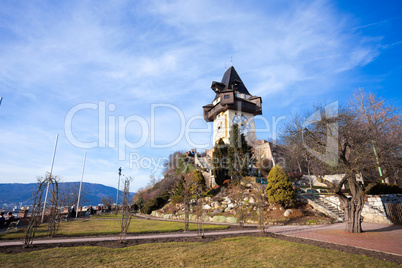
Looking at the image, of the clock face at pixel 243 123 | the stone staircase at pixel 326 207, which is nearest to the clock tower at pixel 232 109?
the clock face at pixel 243 123

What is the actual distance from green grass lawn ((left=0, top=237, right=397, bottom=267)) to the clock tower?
30250 mm

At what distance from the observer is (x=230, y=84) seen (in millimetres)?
42250

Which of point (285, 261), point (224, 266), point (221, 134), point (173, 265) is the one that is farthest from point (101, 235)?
point (221, 134)

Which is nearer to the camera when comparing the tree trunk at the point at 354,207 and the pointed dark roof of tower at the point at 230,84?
the tree trunk at the point at 354,207

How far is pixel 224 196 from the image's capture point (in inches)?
853

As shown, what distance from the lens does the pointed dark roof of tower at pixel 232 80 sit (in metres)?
42.2

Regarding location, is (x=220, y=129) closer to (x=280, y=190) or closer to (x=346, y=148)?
(x=280, y=190)

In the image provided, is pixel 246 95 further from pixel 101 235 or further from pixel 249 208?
pixel 101 235

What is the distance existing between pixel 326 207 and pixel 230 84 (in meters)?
31.4

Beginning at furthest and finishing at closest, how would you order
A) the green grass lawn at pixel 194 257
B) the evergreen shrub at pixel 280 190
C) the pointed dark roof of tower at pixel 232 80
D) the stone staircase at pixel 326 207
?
the pointed dark roof of tower at pixel 232 80, the evergreen shrub at pixel 280 190, the stone staircase at pixel 326 207, the green grass lawn at pixel 194 257

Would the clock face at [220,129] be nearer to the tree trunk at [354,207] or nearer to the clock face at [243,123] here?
the clock face at [243,123]

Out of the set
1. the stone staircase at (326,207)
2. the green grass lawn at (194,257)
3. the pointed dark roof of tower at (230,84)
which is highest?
the pointed dark roof of tower at (230,84)

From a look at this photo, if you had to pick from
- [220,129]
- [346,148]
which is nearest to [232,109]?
[220,129]

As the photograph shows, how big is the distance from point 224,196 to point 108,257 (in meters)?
16.7
